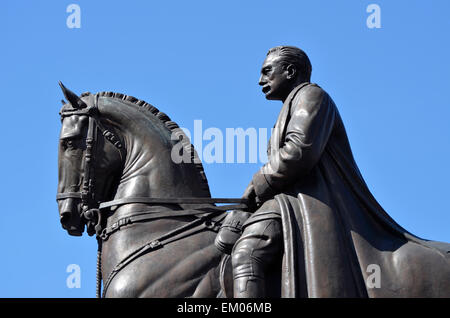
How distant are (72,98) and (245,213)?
278 centimetres

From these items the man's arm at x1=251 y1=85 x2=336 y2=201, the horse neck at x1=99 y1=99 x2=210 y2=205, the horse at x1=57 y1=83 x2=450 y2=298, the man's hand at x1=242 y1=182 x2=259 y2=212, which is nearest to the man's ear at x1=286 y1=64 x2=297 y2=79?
the man's arm at x1=251 y1=85 x2=336 y2=201

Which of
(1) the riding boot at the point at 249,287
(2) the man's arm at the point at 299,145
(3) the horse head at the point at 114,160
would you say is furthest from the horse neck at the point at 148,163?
(1) the riding boot at the point at 249,287

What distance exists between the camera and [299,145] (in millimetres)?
11953

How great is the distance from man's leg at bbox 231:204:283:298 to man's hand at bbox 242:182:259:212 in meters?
0.75

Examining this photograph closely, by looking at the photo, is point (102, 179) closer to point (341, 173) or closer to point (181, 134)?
point (181, 134)

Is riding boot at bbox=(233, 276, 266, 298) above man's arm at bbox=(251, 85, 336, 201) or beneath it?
beneath

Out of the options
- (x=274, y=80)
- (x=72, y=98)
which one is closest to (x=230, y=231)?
(x=274, y=80)

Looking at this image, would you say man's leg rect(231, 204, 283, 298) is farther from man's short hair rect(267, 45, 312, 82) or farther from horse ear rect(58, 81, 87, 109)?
horse ear rect(58, 81, 87, 109)

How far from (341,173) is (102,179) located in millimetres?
3072

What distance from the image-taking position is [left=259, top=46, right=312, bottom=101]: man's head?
41.9ft

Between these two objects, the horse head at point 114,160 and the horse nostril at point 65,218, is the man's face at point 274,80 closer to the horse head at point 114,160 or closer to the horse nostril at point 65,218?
the horse head at point 114,160

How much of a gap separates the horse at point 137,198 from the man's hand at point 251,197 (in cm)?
47
